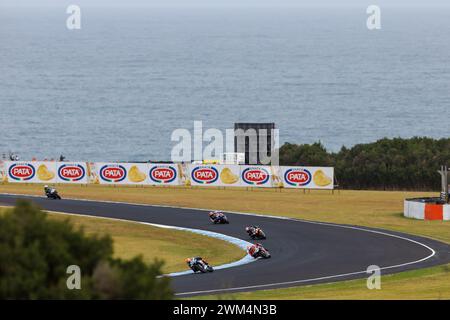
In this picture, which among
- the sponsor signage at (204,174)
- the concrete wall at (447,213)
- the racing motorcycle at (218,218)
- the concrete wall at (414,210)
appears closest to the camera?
the racing motorcycle at (218,218)

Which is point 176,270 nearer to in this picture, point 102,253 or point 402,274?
point 402,274

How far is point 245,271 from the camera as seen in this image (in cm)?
4172

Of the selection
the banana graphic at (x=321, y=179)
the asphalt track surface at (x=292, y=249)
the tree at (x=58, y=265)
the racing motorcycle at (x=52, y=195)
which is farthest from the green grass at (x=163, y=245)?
the tree at (x=58, y=265)

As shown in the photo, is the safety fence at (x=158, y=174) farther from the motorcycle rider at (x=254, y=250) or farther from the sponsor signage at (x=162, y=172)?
the motorcycle rider at (x=254, y=250)

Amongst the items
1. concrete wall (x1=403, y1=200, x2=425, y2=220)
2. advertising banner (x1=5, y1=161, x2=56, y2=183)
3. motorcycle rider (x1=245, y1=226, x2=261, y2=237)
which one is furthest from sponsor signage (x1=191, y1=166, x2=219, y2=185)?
motorcycle rider (x1=245, y1=226, x2=261, y2=237)

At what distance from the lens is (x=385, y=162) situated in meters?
88.7

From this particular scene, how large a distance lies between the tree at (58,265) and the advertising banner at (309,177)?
56.5 metres

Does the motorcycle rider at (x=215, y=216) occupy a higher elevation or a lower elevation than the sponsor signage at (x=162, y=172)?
lower

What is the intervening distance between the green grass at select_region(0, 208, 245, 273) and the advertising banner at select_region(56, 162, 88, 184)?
18.8 metres

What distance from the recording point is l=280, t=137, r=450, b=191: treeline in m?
82.0

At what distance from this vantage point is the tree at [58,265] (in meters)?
16.5

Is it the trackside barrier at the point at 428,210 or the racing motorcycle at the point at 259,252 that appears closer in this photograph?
the racing motorcycle at the point at 259,252

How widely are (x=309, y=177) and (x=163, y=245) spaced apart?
25615 millimetres

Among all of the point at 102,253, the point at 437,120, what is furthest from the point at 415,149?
the point at 437,120
